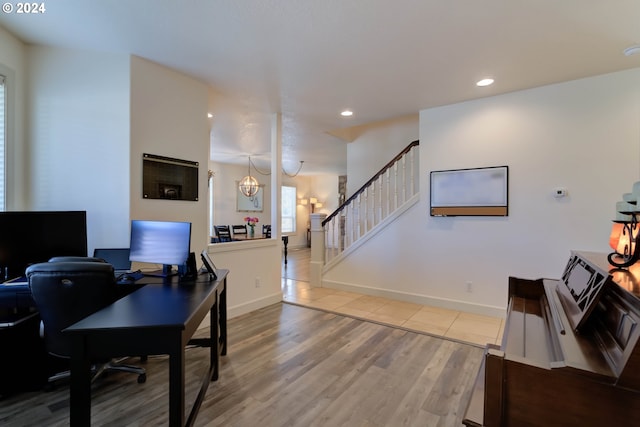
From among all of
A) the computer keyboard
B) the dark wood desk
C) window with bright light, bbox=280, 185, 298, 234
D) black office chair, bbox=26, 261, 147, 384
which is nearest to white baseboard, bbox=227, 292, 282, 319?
the computer keyboard

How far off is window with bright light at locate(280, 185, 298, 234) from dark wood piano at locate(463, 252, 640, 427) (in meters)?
9.32

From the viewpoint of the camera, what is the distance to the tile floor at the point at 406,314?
311 cm

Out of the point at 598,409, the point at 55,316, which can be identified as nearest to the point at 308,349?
the point at 55,316

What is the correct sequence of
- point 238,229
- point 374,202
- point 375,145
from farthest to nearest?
point 238,229 < point 375,145 < point 374,202

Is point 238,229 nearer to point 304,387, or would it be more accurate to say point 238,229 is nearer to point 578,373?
point 304,387

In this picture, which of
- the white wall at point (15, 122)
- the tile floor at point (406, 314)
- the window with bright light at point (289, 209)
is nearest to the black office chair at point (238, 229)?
the window with bright light at point (289, 209)

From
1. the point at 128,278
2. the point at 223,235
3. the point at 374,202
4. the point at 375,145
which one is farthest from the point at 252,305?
the point at 375,145

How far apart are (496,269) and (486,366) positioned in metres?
3.04

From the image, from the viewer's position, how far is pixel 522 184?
340 cm

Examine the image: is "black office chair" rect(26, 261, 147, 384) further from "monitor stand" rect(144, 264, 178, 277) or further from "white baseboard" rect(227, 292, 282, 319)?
"white baseboard" rect(227, 292, 282, 319)

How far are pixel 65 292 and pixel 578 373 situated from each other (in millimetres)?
2447

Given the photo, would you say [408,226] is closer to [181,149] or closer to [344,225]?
[344,225]

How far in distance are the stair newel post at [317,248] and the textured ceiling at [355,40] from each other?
7.02ft

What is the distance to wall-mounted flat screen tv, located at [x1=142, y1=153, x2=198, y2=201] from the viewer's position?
2748 millimetres
